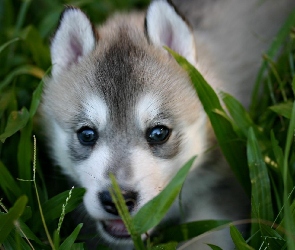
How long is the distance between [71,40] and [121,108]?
61 centimetres

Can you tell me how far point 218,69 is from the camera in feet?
11.5

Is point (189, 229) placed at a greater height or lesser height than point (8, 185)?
lesser

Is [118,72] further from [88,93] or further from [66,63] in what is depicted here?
[66,63]

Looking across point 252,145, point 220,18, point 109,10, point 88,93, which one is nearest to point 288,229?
point 252,145

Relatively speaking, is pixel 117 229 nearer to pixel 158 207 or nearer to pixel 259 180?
pixel 158 207

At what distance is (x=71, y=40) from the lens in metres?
3.07

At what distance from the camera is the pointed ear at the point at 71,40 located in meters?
2.96

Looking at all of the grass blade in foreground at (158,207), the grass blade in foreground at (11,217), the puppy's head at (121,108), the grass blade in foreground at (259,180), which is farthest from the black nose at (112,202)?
the grass blade in foreground at (259,180)

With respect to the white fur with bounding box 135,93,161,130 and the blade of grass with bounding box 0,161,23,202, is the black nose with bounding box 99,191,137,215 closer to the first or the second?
the white fur with bounding box 135,93,161,130

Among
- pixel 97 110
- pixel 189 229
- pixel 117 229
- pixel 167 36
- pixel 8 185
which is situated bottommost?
pixel 189 229

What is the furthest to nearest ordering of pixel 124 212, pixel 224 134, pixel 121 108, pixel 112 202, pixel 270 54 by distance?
pixel 270 54, pixel 224 134, pixel 121 108, pixel 112 202, pixel 124 212

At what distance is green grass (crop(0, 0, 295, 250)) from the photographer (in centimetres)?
247

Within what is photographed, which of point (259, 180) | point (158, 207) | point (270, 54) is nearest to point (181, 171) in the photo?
point (158, 207)

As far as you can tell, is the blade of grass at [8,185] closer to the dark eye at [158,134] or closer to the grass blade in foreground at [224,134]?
Answer: the dark eye at [158,134]
